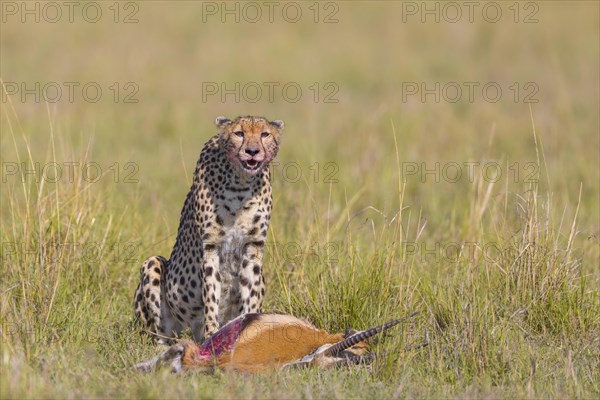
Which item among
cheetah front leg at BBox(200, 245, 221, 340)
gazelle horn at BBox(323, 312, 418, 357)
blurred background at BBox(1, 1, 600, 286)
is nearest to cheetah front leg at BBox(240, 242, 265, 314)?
cheetah front leg at BBox(200, 245, 221, 340)

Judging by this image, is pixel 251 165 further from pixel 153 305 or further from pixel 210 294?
pixel 153 305

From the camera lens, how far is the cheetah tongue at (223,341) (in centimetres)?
509

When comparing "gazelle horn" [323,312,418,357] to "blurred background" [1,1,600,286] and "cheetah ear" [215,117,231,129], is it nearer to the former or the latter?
"cheetah ear" [215,117,231,129]

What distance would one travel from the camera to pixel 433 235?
25.0ft

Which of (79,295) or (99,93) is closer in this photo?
(79,295)

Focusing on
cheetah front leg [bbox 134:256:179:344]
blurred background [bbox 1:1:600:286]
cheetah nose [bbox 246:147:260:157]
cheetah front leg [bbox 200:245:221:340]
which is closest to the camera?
cheetah nose [bbox 246:147:260:157]

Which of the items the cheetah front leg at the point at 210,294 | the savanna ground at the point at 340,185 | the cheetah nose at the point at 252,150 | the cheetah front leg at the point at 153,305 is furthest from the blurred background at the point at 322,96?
the cheetah nose at the point at 252,150

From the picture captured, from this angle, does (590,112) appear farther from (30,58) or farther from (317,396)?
(317,396)

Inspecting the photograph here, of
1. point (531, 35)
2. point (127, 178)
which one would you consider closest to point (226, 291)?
point (127, 178)

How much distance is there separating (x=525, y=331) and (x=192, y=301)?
168 centimetres

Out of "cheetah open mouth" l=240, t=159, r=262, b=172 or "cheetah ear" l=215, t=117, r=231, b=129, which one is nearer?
"cheetah open mouth" l=240, t=159, r=262, b=172

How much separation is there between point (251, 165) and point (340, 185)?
3286 mm

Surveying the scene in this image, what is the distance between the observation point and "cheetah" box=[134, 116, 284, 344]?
223 inches

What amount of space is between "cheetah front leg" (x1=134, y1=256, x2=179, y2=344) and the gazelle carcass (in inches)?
28.7
